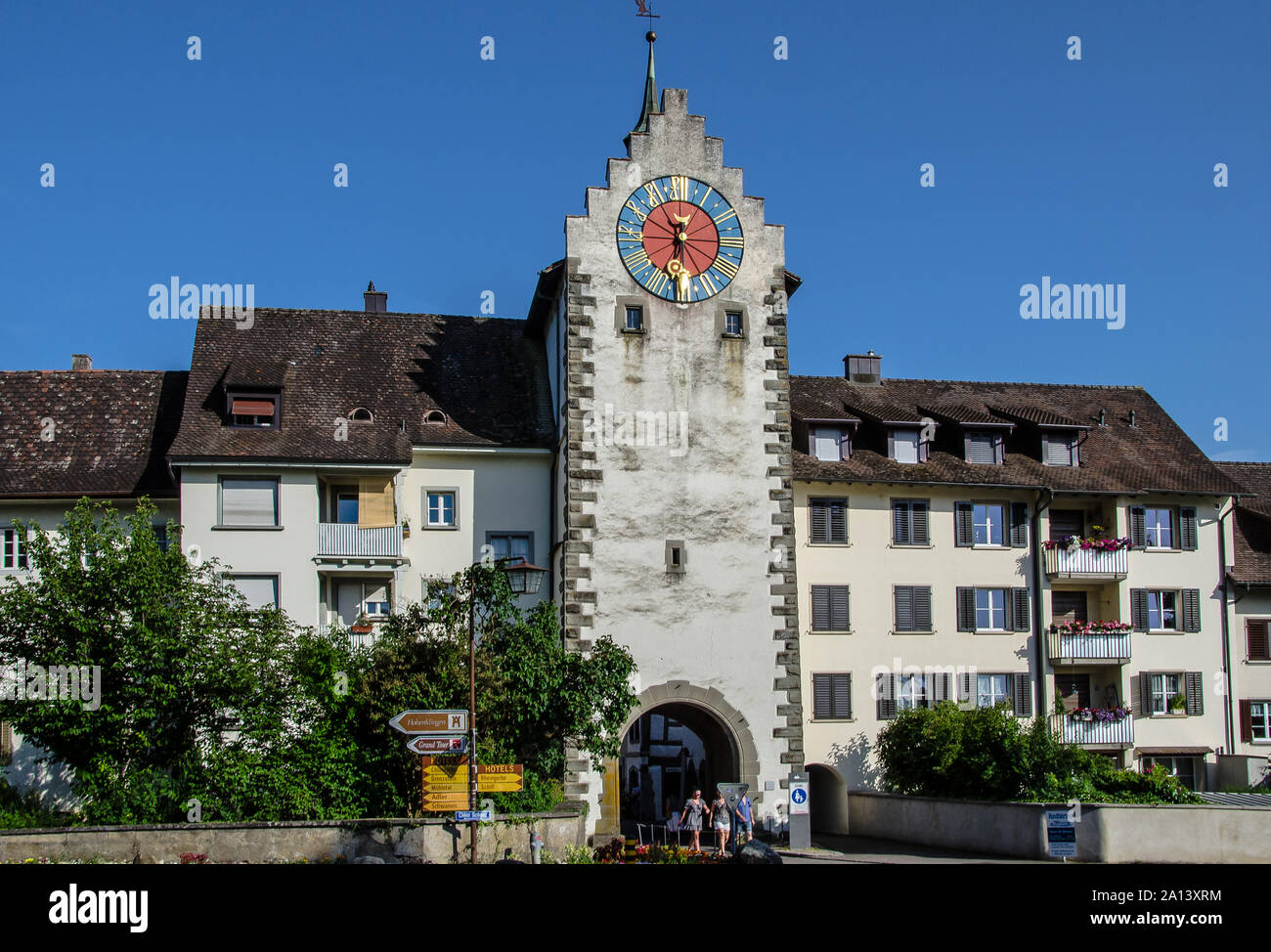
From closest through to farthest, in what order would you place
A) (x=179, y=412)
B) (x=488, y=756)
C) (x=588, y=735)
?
(x=488, y=756)
(x=588, y=735)
(x=179, y=412)

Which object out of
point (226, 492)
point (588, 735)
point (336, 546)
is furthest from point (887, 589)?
point (226, 492)

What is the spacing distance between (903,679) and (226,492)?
19809 millimetres

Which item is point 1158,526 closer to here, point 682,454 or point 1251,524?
point 1251,524

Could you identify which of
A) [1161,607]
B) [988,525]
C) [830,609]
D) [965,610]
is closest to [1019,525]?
[988,525]

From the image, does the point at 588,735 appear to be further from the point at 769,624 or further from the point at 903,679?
the point at 903,679

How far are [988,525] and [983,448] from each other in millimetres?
2531

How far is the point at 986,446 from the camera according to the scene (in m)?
42.6

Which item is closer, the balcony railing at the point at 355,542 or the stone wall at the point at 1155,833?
the stone wall at the point at 1155,833

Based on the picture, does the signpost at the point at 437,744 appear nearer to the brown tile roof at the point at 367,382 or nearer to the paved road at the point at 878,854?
the paved road at the point at 878,854

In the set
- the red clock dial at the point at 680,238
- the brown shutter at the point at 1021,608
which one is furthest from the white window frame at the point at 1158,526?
the red clock dial at the point at 680,238

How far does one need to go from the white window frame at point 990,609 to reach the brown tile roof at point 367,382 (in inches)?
556

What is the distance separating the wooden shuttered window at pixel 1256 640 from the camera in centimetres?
4319

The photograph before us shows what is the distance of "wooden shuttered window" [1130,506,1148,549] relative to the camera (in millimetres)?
42688
